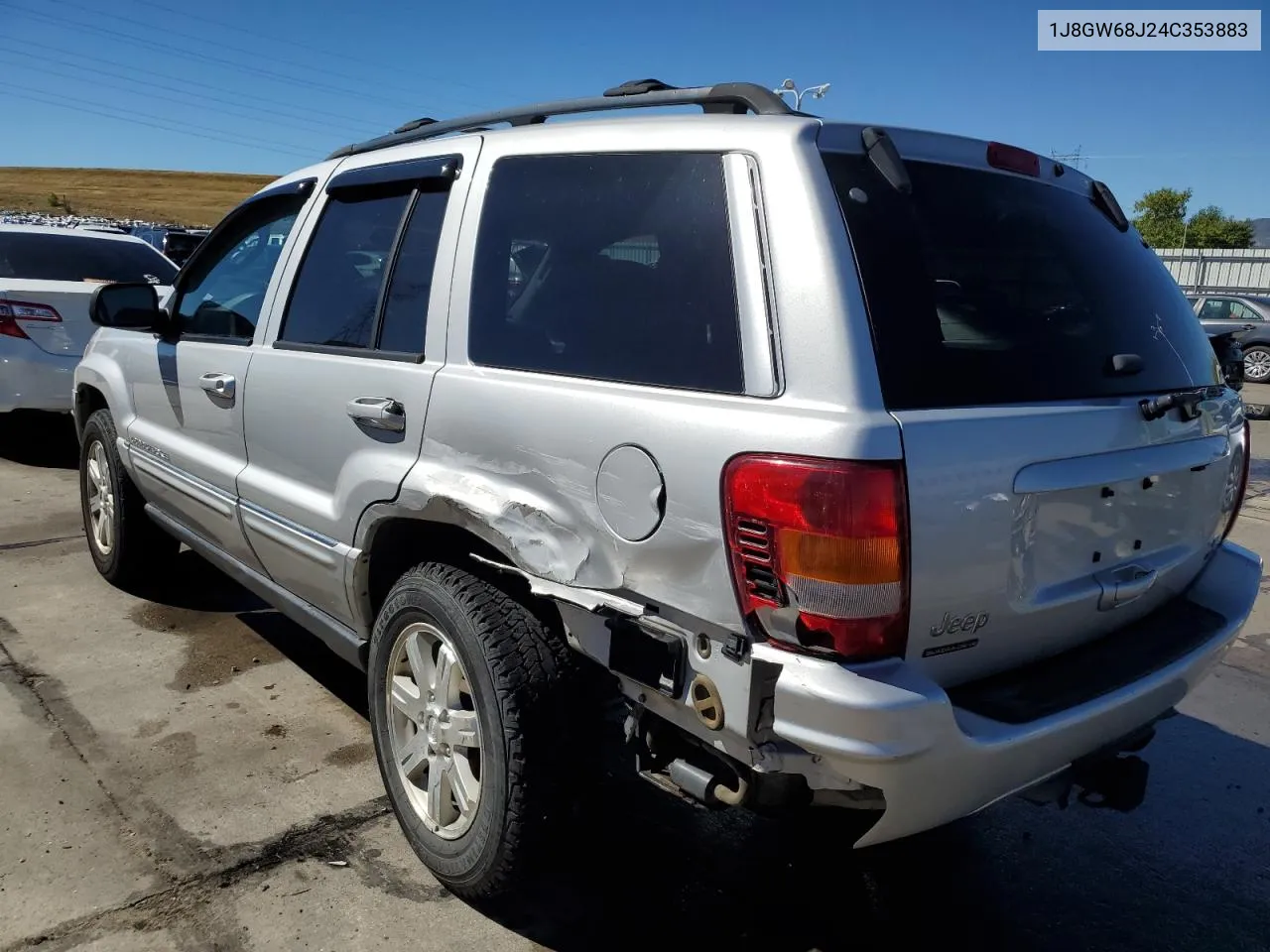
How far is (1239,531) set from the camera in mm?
6695

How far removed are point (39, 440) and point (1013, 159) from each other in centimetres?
878

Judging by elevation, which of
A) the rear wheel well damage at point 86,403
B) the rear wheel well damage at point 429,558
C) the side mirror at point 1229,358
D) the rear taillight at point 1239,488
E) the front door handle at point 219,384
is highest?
the side mirror at point 1229,358

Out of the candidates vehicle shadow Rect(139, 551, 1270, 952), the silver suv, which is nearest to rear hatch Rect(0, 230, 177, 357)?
the silver suv

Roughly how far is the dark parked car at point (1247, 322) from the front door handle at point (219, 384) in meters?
18.0

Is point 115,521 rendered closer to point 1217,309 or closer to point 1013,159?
point 1013,159

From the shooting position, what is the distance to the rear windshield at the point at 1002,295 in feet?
6.40

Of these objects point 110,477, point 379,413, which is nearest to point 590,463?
point 379,413

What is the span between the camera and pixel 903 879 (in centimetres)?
283

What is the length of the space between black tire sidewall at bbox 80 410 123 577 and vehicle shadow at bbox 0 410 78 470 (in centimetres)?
316

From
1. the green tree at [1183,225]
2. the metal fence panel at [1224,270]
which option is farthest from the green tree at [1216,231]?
the metal fence panel at [1224,270]

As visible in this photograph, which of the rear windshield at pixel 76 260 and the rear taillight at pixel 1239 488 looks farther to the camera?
the rear windshield at pixel 76 260

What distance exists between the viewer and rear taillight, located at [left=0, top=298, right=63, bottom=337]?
7062mm

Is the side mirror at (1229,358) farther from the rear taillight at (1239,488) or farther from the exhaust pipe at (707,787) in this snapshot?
the exhaust pipe at (707,787)

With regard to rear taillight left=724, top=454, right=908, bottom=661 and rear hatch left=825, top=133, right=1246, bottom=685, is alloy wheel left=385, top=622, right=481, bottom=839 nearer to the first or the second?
rear taillight left=724, top=454, right=908, bottom=661
